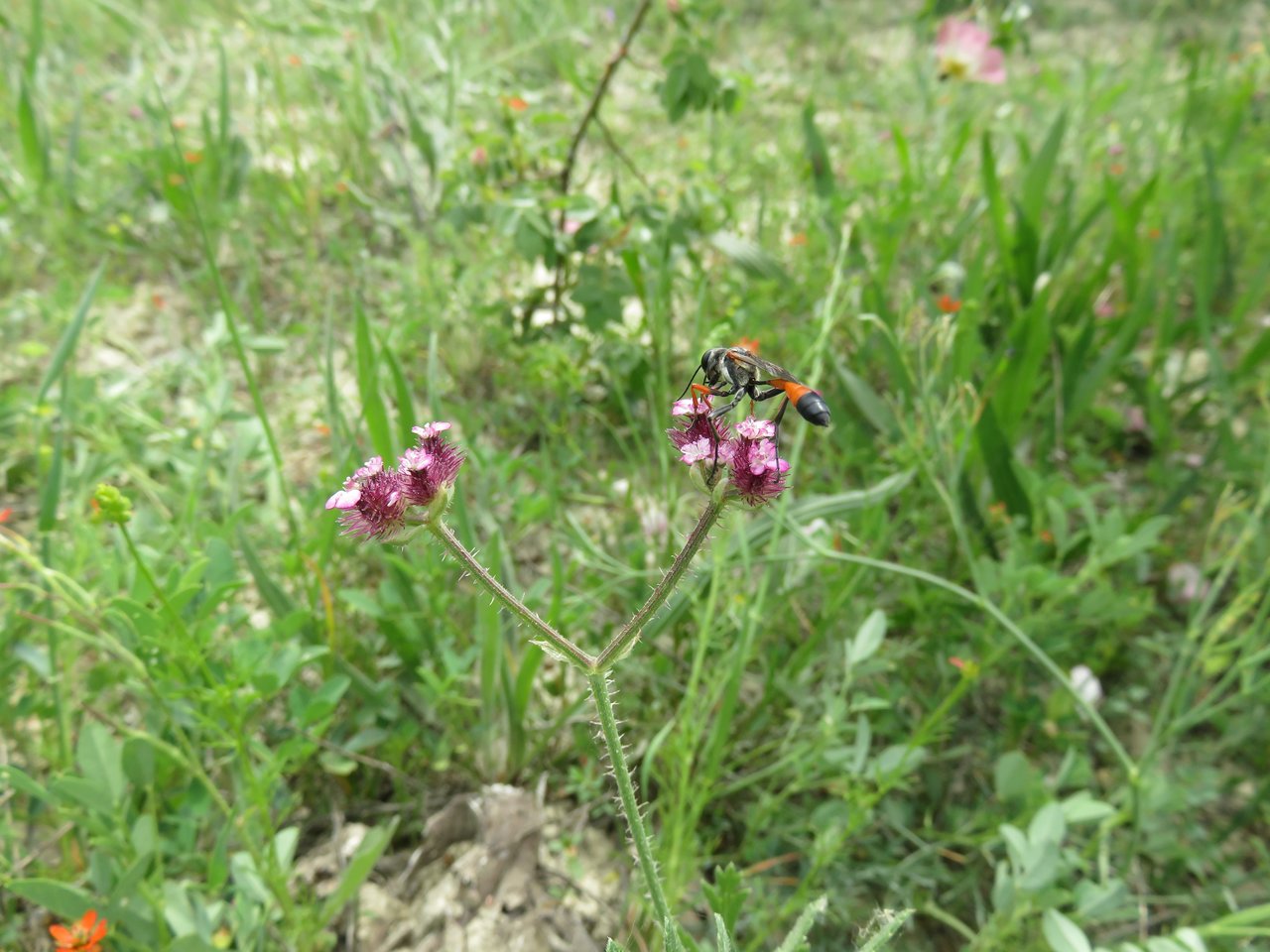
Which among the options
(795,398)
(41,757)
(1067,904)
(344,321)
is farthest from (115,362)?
(1067,904)

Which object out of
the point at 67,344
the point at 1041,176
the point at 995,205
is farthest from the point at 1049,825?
the point at 67,344

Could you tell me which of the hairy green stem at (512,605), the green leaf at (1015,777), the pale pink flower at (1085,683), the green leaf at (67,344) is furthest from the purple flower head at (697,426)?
the green leaf at (67,344)

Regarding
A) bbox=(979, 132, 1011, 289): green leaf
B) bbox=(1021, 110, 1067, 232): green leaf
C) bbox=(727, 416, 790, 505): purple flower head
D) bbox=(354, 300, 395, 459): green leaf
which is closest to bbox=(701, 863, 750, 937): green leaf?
bbox=(727, 416, 790, 505): purple flower head

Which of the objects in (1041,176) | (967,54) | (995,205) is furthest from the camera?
(967,54)

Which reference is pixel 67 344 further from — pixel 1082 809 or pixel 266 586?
pixel 1082 809

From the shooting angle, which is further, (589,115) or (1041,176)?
(1041,176)

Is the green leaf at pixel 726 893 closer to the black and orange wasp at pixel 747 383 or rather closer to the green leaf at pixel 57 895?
the black and orange wasp at pixel 747 383

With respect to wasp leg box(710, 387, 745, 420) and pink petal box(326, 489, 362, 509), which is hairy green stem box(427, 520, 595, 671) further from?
wasp leg box(710, 387, 745, 420)

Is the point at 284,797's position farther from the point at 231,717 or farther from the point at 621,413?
the point at 621,413
